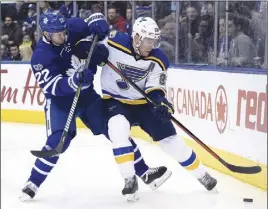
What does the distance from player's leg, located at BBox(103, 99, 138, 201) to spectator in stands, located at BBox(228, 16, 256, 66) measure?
1.09 metres

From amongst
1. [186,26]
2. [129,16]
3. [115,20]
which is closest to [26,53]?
[115,20]

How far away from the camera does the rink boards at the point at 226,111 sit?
3734mm

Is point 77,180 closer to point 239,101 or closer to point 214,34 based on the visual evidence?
point 239,101

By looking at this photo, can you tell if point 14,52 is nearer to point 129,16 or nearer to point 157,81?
point 129,16

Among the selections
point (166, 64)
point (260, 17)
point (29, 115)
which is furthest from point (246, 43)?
point (29, 115)

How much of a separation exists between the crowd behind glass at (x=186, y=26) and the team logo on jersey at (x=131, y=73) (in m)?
0.52

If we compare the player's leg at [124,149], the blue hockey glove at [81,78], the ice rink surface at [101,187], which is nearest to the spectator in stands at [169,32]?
the ice rink surface at [101,187]

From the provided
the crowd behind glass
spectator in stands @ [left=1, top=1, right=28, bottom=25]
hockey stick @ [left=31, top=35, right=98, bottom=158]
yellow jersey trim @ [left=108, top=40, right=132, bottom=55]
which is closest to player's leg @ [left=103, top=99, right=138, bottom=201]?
hockey stick @ [left=31, top=35, right=98, bottom=158]

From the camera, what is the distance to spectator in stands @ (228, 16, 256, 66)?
414cm

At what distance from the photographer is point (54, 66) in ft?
11.2

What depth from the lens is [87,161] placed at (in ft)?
15.3

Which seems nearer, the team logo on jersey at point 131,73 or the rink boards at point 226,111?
the team logo on jersey at point 131,73

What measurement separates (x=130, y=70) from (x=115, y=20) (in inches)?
122

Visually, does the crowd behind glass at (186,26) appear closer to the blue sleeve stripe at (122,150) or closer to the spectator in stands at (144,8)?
the spectator in stands at (144,8)
